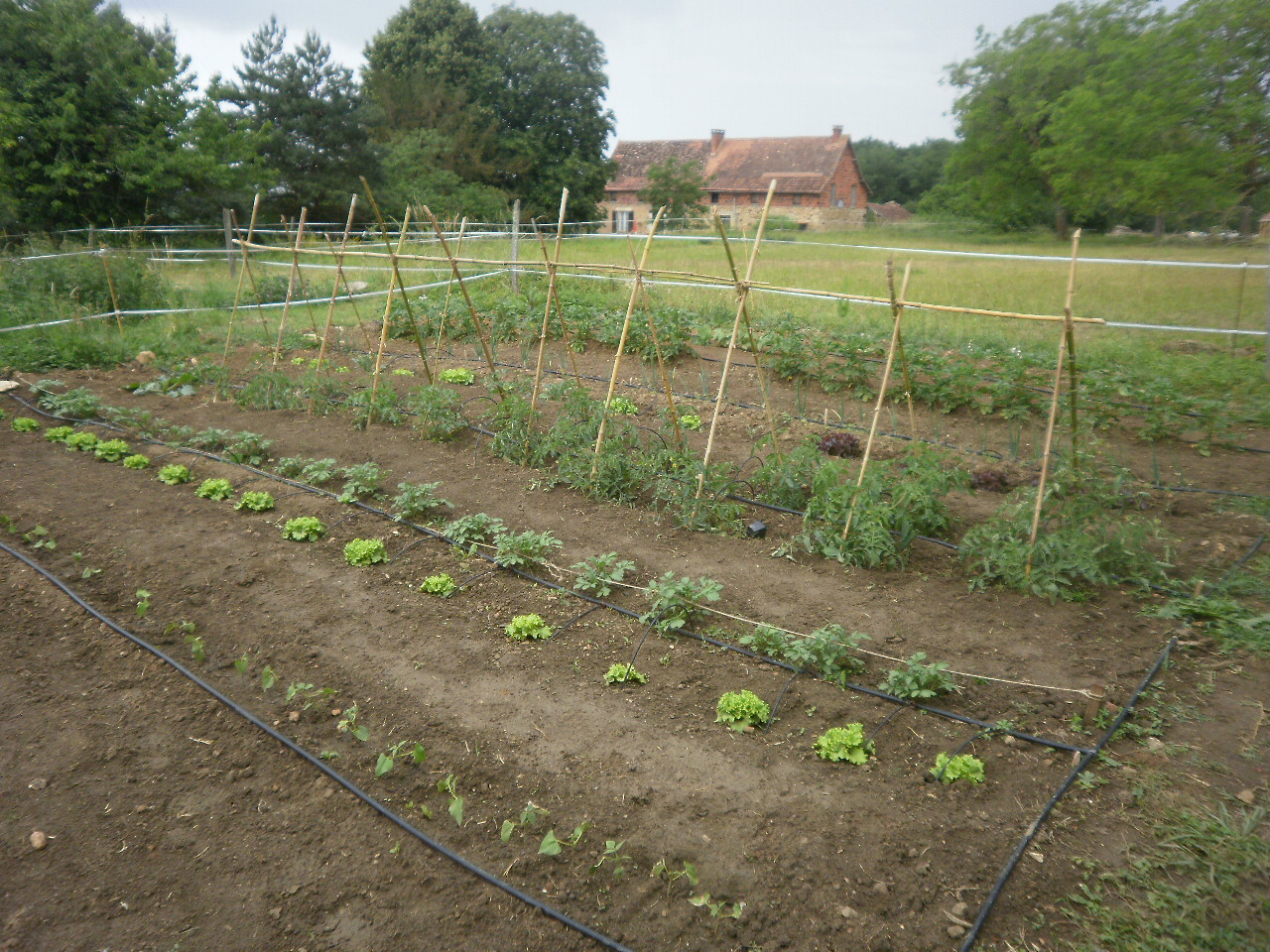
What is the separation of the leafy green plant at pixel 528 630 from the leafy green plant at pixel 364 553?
3.68ft

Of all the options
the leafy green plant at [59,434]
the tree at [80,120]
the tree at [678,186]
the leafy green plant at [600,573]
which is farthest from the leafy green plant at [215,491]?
the tree at [678,186]

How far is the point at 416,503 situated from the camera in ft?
16.4

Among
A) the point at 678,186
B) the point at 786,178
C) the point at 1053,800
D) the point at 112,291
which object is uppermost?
the point at 786,178

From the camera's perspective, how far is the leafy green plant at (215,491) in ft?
17.7

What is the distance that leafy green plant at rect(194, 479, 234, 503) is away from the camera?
5.40 meters

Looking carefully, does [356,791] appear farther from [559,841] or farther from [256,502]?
[256,502]

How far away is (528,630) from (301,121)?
2348 centimetres

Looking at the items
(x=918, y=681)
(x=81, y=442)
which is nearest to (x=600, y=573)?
(x=918, y=681)

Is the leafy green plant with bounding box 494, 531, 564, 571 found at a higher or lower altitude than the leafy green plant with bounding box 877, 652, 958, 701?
higher

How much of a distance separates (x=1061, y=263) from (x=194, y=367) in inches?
410

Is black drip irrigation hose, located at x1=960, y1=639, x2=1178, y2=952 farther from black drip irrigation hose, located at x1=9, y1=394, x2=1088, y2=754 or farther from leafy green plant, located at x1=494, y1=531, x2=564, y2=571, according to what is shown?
leafy green plant, located at x1=494, y1=531, x2=564, y2=571

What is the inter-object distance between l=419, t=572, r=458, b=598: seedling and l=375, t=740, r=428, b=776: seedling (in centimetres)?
115

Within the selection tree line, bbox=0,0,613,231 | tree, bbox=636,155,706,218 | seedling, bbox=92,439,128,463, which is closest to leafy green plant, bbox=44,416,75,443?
seedling, bbox=92,439,128,463

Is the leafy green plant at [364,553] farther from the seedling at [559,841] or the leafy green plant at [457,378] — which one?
the leafy green plant at [457,378]
